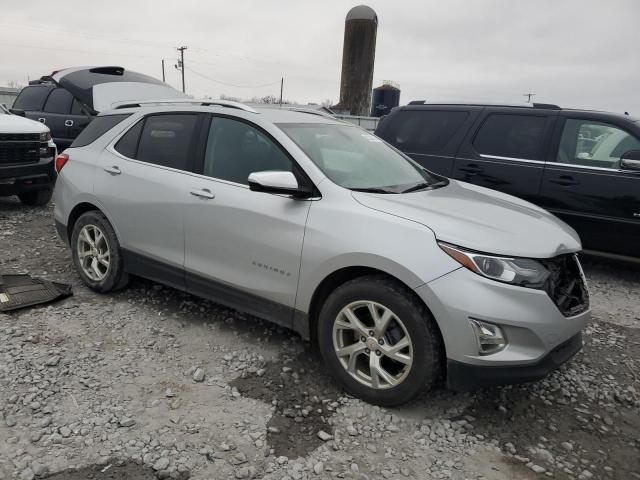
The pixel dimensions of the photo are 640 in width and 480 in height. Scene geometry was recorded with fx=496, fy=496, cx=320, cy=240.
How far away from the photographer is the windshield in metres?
3.21

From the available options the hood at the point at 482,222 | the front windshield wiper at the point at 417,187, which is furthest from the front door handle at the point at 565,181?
the front windshield wiper at the point at 417,187

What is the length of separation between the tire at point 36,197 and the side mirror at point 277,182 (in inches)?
230

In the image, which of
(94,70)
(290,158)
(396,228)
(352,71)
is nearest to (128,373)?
(290,158)

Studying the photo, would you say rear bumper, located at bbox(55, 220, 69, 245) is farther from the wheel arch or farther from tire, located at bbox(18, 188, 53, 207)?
tire, located at bbox(18, 188, 53, 207)

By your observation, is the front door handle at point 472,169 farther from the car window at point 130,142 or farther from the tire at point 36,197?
the tire at point 36,197

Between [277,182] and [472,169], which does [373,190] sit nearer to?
[277,182]

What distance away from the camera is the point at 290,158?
10.5 ft

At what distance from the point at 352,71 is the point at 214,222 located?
55.5ft

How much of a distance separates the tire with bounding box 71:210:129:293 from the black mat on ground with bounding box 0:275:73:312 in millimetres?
229

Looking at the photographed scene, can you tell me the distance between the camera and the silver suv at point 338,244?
8.36 feet

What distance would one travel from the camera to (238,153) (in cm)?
346

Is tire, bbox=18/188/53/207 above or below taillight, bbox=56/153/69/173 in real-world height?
below

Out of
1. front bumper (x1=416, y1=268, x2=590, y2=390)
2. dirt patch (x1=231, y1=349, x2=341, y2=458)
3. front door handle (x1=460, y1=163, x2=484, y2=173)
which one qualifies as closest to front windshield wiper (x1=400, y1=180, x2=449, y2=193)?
front bumper (x1=416, y1=268, x2=590, y2=390)

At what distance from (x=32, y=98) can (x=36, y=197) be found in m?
4.28
